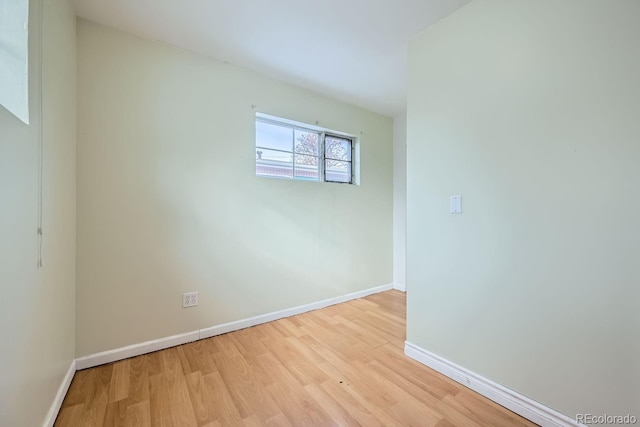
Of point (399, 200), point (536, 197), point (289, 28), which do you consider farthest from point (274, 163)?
point (536, 197)

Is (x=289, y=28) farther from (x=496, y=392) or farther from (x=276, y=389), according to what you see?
(x=496, y=392)

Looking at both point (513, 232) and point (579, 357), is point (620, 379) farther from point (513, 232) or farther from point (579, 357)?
point (513, 232)

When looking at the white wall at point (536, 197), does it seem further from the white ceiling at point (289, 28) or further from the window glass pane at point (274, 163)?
Result: the window glass pane at point (274, 163)

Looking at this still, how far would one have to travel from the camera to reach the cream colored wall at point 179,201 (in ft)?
5.77

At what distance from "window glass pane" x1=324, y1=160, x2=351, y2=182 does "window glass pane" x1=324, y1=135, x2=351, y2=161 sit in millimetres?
66

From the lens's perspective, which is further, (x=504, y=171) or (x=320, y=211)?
(x=320, y=211)

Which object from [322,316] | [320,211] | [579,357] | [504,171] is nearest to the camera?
[579,357]

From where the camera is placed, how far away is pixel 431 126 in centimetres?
179

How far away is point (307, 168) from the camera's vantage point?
288 centimetres

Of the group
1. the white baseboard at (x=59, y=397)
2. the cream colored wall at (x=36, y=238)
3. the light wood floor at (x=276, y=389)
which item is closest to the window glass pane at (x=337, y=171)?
the light wood floor at (x=276, y=389)

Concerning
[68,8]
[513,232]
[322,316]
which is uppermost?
[68,8]

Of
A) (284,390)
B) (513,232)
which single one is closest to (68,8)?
(284,390)

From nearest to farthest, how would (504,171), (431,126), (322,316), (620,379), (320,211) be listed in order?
1. (620,379)
2. (504,171)
3. (431,126)
4. (322,316)
5. (320,211)

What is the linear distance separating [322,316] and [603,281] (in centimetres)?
210
